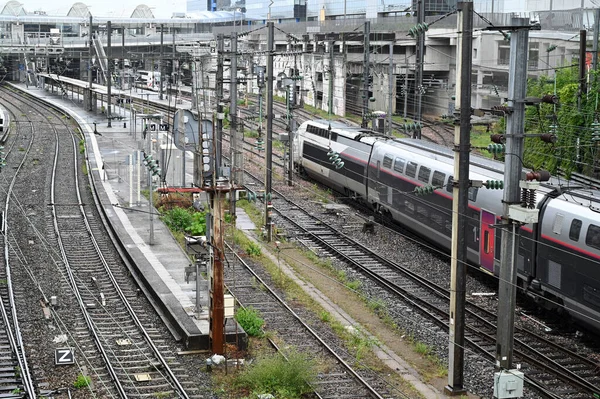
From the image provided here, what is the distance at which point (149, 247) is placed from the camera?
2438 centimetres

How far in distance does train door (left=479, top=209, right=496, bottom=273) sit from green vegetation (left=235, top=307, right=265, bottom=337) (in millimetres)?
5181

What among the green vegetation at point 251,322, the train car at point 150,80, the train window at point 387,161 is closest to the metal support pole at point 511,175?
the green vegetation at point 251,322

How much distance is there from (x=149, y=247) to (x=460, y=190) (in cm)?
1227

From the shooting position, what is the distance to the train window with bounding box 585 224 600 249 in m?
15.7

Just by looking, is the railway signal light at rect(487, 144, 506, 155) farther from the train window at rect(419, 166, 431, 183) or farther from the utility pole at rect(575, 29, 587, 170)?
the utility pole at rect(575, 29, 587, 170)

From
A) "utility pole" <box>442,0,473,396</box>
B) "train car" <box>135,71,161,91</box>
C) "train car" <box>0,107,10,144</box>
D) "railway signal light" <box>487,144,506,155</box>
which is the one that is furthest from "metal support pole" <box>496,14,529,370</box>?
"train car" <box>135,71,161,91</box>

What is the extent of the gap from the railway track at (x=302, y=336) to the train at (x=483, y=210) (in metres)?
3.50

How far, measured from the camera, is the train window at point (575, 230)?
642 inches

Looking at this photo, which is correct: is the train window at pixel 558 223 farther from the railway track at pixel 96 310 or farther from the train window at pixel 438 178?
the railway track at pixel 96 310

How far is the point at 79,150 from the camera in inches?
1699

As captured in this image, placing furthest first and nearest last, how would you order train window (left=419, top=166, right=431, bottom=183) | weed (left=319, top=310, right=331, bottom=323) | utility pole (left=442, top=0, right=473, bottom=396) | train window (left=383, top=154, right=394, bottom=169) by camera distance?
1. train window (left=383, top=154, right=394, bottom=169)
2. train window (left=419, top=166, right=431, bottom=183)
3. weed (left=319, top=310, right=331, bottom=323)
4. utility pole (left=442, top=0, right=473, bottom=396)

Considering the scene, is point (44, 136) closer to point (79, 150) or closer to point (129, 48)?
point (79, 150)

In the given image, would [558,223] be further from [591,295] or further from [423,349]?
[423,349]

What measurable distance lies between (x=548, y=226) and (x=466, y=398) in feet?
14.5
